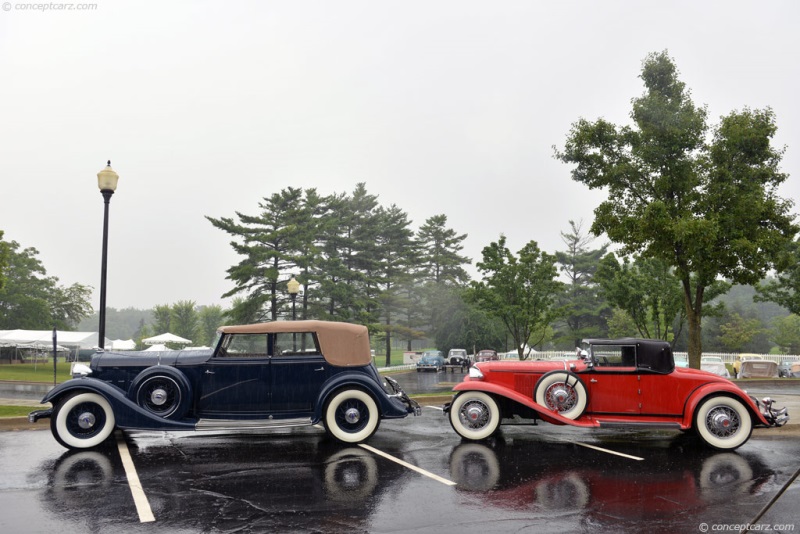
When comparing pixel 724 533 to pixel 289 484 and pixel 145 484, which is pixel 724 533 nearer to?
pixel 289 484

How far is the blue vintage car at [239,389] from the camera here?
309 inches

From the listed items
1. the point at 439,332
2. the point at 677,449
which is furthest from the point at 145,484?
the point at 439,332

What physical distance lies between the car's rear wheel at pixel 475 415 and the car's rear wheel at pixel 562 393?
0.68 m

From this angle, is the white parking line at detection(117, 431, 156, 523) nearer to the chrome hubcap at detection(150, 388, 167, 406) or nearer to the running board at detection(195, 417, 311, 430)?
the chrome hubcap at detection(150, 388, 167, 406)

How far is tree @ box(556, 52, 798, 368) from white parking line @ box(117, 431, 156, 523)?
11.0 m

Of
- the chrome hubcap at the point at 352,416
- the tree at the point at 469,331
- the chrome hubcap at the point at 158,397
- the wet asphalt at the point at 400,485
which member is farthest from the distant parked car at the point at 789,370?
the chrome hubcap at the point at 158,397

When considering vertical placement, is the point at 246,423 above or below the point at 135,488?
above

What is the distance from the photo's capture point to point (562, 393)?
8203 mm

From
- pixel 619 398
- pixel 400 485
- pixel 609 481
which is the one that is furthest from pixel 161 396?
pixel 619 398

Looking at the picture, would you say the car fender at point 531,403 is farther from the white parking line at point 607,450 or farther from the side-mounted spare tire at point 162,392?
the side-mounted spare tire at point 162,392

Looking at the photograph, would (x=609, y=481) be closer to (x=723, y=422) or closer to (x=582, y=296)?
(x=723, y=422)

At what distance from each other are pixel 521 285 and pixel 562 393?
1335 cm

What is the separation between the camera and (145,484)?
6016 mm

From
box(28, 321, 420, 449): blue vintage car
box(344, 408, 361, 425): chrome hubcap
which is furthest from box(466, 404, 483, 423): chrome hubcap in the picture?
box(344, 408, 361, 425): chrome hubcap
